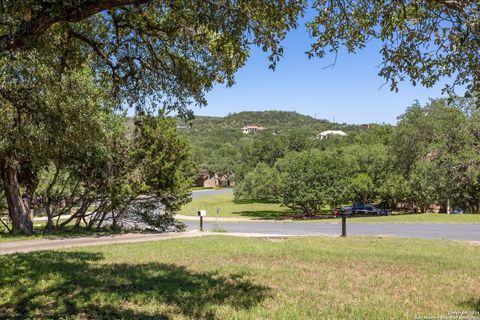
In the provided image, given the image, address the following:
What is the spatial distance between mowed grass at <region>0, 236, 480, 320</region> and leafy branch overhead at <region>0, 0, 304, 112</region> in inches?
138

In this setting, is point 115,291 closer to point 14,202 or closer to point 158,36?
point 158,36

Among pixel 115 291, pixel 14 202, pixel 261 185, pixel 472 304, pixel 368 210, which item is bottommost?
pixel 368 210

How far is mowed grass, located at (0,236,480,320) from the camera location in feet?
19.3

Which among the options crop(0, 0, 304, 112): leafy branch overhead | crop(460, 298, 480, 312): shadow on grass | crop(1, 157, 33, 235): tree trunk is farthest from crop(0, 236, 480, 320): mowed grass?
crop(1, 157, 33, 235): tree trunk

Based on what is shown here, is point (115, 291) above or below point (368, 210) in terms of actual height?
above

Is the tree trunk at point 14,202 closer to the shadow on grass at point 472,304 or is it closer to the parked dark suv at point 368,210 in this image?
the shadow on grass at point 472,304

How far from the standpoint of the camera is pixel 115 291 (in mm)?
6832

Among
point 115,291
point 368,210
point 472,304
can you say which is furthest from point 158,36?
point 368,210

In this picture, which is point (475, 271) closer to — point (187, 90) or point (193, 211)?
point (187, 90)

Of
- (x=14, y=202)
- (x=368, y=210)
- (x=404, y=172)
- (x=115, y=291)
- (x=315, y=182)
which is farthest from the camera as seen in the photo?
(x=368, y=210)

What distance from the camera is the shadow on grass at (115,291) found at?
5.82 meters

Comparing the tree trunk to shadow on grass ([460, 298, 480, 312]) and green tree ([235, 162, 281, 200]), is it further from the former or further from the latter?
green tree ([235, 162, 281, 200])

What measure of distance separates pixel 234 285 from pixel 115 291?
1976 mm

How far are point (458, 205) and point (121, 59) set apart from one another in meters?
39.9
